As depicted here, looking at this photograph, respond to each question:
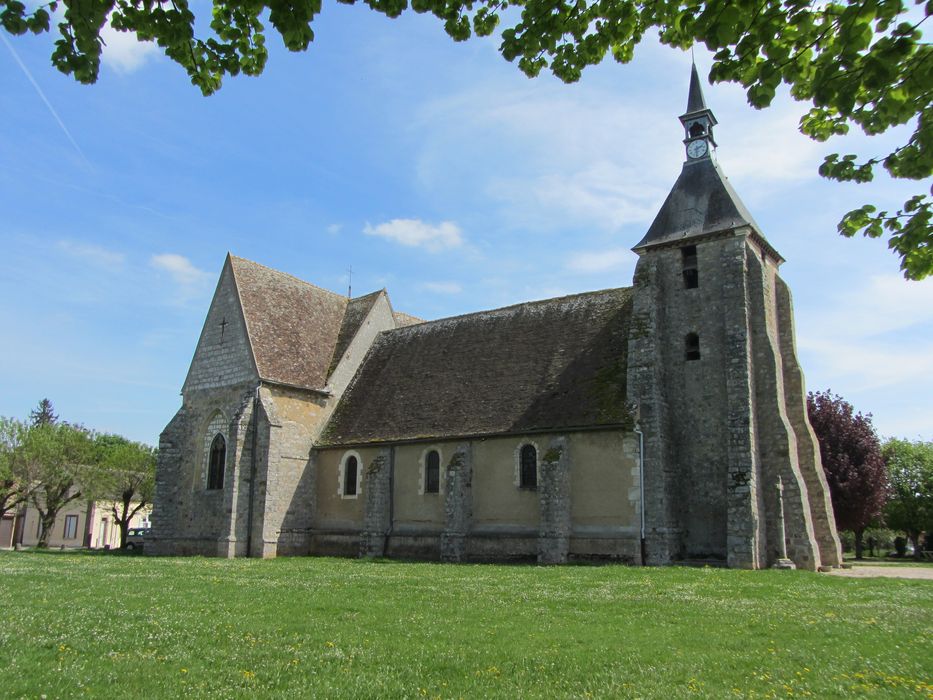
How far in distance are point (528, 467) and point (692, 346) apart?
7.04 m

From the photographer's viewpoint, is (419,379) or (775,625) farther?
(419,379)

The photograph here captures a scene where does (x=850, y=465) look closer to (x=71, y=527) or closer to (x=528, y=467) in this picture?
(x=528, y=467)

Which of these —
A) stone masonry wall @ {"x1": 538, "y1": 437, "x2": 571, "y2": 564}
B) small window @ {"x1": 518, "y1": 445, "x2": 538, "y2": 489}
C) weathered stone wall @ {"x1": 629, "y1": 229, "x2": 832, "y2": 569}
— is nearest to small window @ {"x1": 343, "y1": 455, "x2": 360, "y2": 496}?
small window @ {"x1": 518, "y1": 445, "x2": 538, "y2": 489}

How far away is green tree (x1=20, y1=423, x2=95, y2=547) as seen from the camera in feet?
128

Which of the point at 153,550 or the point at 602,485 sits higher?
the point at 602,485

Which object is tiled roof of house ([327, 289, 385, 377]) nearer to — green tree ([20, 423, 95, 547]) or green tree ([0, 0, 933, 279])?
green tree ([20, 423, 95, 547])

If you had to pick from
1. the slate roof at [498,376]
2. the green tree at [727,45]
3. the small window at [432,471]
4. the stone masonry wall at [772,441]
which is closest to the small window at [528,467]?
the slate roof at [498,376]

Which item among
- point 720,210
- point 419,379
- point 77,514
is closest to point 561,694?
point 720,210

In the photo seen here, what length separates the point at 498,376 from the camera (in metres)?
27.8

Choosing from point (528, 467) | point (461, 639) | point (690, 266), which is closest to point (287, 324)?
point (528, 467)

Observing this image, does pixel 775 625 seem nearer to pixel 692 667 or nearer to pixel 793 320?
pixel 692 667

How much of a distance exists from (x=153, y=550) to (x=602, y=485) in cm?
1899

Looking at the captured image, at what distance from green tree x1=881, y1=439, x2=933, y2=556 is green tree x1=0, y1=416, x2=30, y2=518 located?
51.5 meters

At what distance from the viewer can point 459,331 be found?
31.7m
